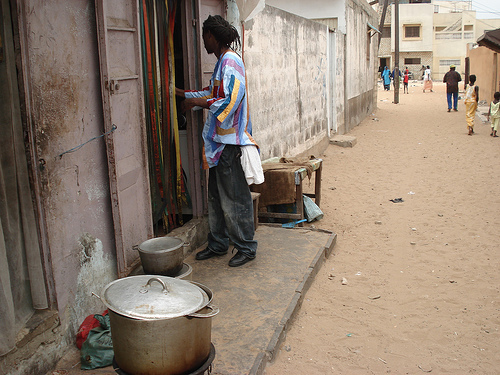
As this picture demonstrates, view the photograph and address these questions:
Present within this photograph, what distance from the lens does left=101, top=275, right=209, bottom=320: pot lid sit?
241cm

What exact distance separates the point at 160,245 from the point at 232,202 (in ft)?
2.97

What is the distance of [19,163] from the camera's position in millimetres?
2633

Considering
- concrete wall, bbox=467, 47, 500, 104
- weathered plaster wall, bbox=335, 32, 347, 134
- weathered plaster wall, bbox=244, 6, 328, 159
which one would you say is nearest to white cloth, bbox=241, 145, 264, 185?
weathered plaster wall, bbox=244, 6, 328, 159

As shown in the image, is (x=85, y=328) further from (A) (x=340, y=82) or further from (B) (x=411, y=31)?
(B) (x=411, y=31)

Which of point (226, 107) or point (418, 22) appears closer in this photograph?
point (226, 107)

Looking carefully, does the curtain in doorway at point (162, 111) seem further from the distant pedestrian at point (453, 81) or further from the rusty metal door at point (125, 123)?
the distant pedestrian at point (453, 81)

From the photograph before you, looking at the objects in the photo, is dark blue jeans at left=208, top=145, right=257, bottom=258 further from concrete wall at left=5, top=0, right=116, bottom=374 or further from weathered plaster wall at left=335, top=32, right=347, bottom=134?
weathered plaster wall at left=335, top=32, right=347, bottom=134

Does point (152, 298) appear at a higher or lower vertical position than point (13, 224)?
lower

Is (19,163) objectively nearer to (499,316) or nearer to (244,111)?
(244,111)

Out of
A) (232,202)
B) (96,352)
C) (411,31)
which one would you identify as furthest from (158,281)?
(411,31)

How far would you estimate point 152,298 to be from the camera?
8.14 feet

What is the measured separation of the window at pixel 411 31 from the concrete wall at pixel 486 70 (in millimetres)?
21504

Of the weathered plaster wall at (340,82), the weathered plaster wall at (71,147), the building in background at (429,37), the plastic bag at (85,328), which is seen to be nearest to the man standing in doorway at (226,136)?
the weathered plaster wall at (71,147)

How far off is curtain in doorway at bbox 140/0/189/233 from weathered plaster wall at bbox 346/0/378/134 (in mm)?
10634
